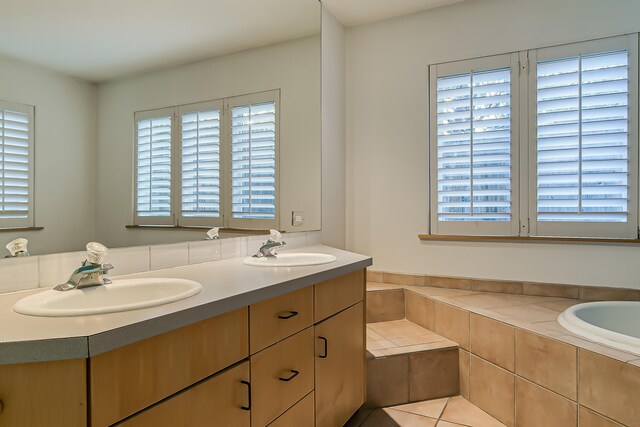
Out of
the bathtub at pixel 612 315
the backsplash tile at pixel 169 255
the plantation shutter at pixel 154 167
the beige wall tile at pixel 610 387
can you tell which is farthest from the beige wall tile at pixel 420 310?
the plantation shutter at pixel 154 167

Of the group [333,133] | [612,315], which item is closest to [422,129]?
[333,133]

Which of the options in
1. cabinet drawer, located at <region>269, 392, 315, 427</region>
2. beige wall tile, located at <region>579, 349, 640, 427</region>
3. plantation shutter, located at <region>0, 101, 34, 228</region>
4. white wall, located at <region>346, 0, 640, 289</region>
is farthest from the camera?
white wall, located at <region>346, 0, 640, 289</region>

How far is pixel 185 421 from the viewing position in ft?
3.04

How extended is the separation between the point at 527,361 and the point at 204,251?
157 cm

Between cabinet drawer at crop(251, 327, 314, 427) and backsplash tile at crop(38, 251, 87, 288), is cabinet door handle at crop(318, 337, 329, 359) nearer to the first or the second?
cabinet drawer at crop(251, 327, 314, 427)

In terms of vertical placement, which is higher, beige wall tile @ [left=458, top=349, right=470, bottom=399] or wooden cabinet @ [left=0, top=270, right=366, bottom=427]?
wooden cabinet @ [left=0, top=270, right=366, bottom=427]

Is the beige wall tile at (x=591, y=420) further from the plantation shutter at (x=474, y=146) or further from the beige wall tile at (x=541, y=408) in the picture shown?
the plantation shutter at (x=474, y=146)

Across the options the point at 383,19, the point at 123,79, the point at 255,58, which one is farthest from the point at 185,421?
the point at 383,19

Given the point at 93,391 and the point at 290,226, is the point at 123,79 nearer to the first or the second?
the point at 93,391

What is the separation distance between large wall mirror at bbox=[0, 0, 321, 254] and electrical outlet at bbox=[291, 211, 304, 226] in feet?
1.14

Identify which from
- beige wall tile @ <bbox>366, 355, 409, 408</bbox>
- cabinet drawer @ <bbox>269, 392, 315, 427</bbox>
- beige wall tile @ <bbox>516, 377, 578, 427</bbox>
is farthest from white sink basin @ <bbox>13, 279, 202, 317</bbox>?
beige wall tile @ <bbox>516, 377, 578, 427</bbox>

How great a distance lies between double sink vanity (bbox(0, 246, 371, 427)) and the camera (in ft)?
2.33

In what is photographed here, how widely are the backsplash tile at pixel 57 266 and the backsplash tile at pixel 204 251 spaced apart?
0.47 metres

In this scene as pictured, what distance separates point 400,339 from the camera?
2355mm
